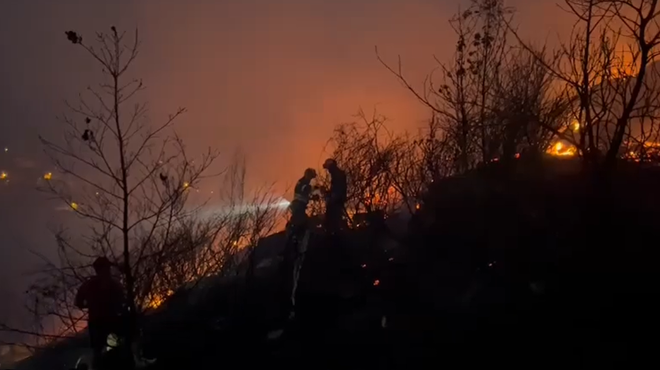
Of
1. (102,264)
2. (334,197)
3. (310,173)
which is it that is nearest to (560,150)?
(334,197)

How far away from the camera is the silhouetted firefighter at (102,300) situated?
10070mm

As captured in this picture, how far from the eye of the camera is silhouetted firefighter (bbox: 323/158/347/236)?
47.4ft

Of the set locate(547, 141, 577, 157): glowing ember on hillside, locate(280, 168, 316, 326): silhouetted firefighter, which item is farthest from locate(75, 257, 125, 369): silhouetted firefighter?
locate(547, 141, 577, 157): glowing ember on hillside

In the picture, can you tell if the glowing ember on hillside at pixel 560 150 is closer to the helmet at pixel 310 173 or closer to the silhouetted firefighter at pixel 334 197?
the silhouetted firefighter at pixel 334 197

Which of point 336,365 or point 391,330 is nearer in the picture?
point 336,365

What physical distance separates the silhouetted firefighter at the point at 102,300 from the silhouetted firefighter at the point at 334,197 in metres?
5.71

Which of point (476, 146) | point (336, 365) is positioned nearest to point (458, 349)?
point (336, 365)

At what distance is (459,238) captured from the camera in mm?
13633

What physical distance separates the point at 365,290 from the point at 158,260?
4580 millimetres

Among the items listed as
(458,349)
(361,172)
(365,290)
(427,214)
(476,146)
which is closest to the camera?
(458,349)

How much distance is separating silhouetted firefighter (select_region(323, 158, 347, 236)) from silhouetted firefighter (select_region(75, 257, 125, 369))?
225 inches

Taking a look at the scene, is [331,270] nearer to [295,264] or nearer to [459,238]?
[295,264]

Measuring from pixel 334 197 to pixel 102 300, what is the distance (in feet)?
20.2

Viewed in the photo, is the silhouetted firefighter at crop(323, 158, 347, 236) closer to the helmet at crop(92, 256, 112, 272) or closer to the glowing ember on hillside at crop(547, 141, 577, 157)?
the glowing ember on hillside at crop(547, 141, 577, 157)
